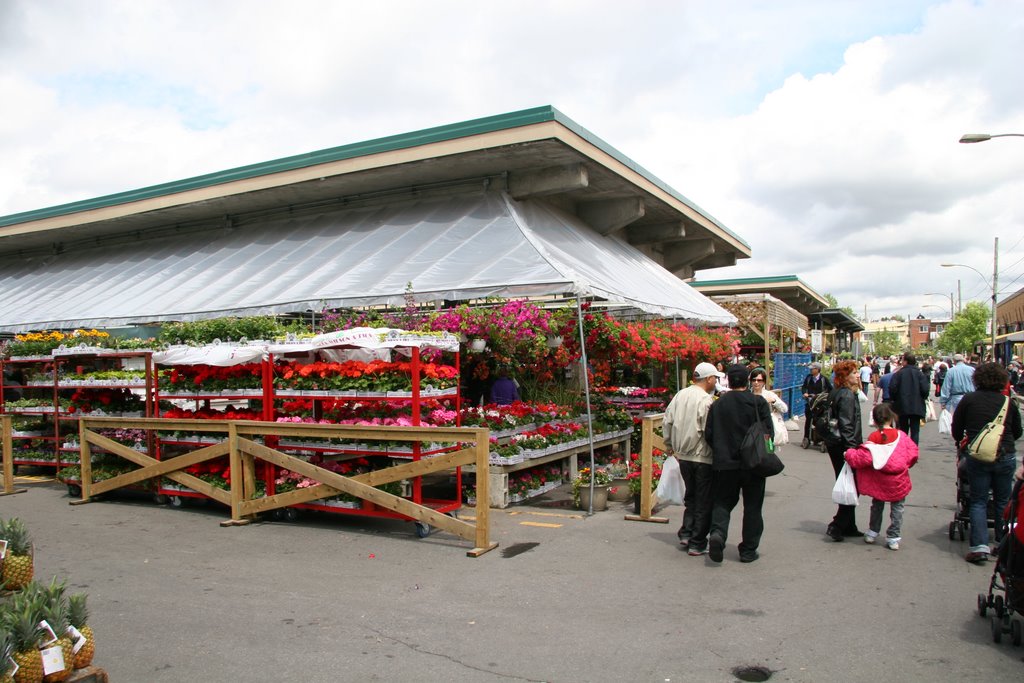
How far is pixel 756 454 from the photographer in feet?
22.2

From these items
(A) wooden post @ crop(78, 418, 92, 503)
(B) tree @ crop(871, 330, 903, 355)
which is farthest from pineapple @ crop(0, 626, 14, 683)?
(B) tree @ crop(871, 330, 903, 355)

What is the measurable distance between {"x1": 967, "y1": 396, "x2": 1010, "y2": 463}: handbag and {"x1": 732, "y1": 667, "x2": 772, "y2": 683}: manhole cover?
344 centimetres

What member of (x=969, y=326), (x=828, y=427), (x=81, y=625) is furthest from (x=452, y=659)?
(x=969, y=326)

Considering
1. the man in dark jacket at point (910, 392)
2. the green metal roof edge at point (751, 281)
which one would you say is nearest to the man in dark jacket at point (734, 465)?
the man in dark jacket at point (910, 392)

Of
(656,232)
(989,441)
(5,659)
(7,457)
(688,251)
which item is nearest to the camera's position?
(5,659)

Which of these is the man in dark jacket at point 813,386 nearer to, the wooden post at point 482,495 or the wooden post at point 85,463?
the wooden post at point 482,495

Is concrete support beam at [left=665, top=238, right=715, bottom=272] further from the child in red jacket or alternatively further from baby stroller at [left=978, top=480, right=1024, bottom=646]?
baby stroller at [left=978, top=480, right=1024, bottom=646]

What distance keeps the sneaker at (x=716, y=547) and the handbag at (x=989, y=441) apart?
7.85ft

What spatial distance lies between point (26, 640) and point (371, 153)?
11746 millimetres

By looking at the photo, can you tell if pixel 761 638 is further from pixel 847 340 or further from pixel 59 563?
pixel 847 340

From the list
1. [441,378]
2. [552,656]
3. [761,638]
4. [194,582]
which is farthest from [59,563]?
[761,638]

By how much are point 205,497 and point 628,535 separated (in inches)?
228

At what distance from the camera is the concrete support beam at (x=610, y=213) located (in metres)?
16.5

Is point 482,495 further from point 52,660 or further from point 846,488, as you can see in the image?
point 52,660
